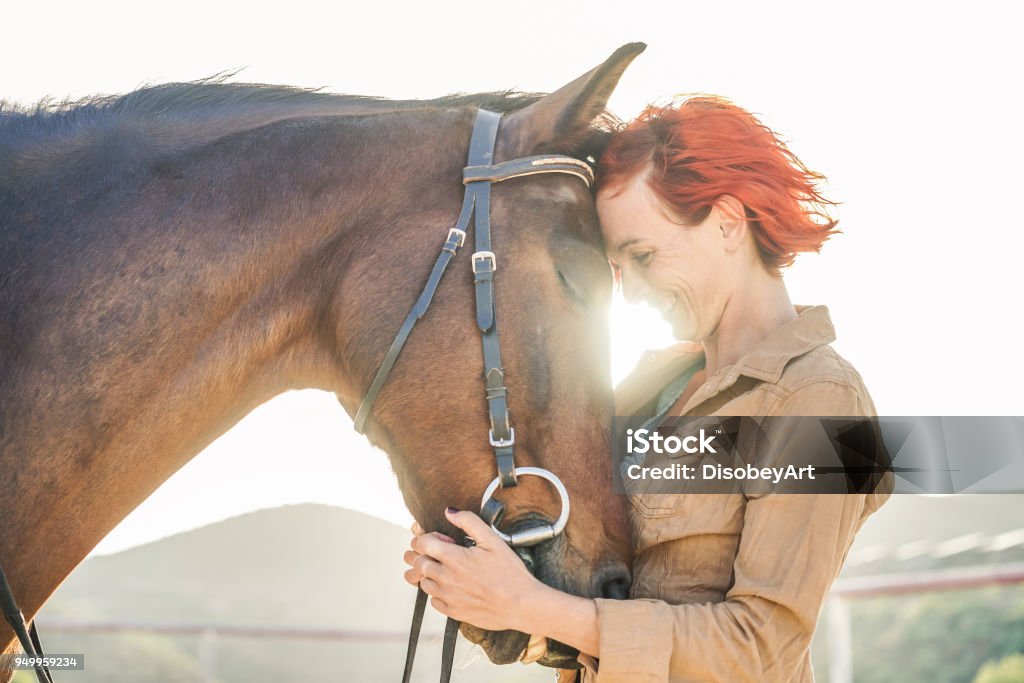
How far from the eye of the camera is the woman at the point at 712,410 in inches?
78.4

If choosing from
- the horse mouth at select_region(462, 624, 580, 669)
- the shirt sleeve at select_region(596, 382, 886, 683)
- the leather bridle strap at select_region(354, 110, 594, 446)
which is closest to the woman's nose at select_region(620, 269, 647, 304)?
the leather bridle strap at select_region(354, 110, 594, 446)

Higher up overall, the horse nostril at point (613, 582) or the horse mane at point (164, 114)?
the horse mane at point (164, 114)

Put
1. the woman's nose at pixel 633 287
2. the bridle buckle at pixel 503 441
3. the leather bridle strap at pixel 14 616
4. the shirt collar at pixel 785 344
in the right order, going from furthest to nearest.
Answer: the woman's nose at pixel 633 287
the shirt collar at pixel 785 344
the bridle buckle at pixel 503 441
the leather bridle strap at pixel 14 616

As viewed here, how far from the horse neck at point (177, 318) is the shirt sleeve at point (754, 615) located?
863 mm

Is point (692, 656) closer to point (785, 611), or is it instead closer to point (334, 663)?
point (785, 611)

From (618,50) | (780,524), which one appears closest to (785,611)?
(780,524)

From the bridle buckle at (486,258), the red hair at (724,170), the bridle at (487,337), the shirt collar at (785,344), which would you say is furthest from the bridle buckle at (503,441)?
the red hair at (724,170)

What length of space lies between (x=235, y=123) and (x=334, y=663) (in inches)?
716

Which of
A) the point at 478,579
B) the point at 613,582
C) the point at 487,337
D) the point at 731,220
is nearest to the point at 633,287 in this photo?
the point at 731,220

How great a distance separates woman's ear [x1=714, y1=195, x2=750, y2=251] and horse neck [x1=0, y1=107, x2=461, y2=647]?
2.27ft

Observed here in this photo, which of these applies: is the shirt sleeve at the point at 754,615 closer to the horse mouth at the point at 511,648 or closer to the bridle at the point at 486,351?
the horse mouth at the point at 511,648

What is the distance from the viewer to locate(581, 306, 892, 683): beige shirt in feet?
6.48

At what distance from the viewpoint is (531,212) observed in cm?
Result: 224

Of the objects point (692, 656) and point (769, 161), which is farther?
point (769, 161)
